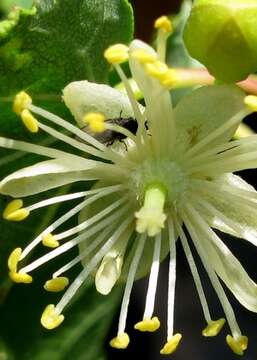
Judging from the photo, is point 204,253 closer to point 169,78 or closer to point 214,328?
point 214,328

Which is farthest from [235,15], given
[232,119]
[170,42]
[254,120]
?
[254,120]

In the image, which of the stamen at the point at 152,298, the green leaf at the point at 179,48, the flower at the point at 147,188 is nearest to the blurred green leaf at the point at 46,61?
the flower at the point at 147,188

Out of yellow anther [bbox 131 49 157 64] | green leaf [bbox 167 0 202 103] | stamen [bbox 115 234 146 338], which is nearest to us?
yellow anther [bbox 131 49 157 64]

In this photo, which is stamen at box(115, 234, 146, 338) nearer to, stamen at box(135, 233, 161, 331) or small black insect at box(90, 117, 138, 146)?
stamen at box(135, 233, 161, 331)

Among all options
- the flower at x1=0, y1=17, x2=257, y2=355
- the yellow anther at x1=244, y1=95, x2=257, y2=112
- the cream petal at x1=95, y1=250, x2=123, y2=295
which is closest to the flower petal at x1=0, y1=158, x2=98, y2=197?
the flower at x1=0, y1=17, x2=257, y2=355

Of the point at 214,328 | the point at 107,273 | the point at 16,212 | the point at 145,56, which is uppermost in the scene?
the point at 145,56

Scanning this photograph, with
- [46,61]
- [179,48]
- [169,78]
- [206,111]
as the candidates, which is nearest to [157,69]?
[169,78]

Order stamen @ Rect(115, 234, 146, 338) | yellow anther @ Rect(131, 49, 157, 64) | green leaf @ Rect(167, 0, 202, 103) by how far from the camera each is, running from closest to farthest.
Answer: yellow anther @ Rect(131, 49, 157, 64), stamen @ Rect(115, 234, 146, 338), green leaf @ Rect(167, 0, 202, 103)
